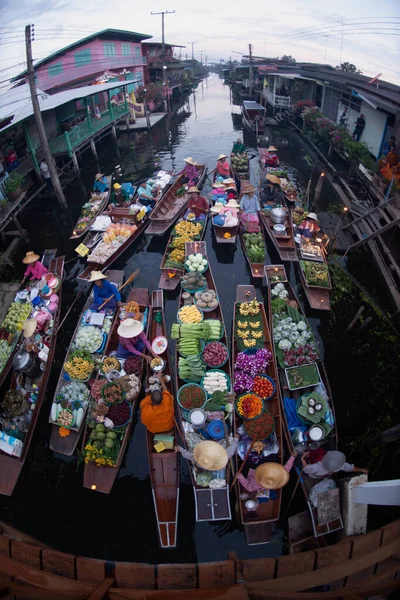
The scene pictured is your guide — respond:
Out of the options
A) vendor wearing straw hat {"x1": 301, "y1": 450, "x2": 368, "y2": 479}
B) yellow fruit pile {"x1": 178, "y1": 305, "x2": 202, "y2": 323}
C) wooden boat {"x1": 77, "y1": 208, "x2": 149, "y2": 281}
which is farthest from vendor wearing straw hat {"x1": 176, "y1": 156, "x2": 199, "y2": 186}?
vendor wearing straw hat {"x1": 301, "y1": 450, "x2": 368, "y2": 479}

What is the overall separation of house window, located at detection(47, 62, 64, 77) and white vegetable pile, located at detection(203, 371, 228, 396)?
29.7 metres

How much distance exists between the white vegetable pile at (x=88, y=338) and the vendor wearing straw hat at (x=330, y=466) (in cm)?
686

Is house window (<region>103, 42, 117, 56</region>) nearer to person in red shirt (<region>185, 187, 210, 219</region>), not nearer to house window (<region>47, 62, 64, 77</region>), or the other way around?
house window (<region>47, 62, 64, 77</region>)

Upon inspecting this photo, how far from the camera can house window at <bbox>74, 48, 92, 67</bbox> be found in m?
29.5

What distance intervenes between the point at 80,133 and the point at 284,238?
17.7 m

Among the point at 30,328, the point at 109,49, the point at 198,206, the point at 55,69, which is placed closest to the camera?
the point at 30,328

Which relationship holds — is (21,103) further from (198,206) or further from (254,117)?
(254,117)

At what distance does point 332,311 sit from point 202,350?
19.5 feet

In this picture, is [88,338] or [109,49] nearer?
[88,338]

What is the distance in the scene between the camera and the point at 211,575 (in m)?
3.97

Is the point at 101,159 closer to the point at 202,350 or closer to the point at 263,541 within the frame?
the point at 202,350

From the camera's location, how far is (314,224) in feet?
51.7

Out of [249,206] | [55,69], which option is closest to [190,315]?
[249,206]

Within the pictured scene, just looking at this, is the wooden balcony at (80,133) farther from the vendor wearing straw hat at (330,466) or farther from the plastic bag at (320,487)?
the plastic bag at (320,487)
